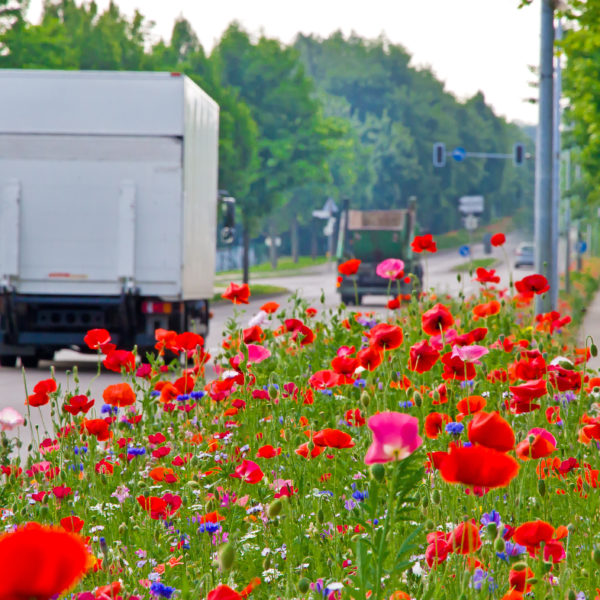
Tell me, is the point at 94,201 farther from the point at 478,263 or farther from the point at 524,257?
the point at 524,257

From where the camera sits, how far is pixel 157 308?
1382 cm

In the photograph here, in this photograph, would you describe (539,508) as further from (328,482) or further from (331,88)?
(331,88)

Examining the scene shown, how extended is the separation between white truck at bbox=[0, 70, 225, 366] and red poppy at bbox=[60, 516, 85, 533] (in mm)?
9997

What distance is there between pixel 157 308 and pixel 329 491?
9840mm

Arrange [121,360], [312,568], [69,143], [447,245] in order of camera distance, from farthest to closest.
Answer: [447,245] → [69,143] → [121,360] → [312,568]

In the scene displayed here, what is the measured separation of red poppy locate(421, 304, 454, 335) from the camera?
4.50 m

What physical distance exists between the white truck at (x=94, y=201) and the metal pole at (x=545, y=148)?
13.4 ft

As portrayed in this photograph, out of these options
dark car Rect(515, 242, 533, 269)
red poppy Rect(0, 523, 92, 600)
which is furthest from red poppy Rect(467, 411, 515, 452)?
dark car Rect(515, 242, 533, 269)

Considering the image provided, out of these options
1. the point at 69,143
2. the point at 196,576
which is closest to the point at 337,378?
the point at 196,576

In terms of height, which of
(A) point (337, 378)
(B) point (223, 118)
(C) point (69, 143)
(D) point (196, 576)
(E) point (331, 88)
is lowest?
(D) point (196, 576)

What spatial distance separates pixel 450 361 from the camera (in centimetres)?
425

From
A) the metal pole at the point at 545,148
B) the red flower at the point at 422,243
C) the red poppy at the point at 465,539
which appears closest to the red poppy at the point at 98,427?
the red poppy at the point at 465,539

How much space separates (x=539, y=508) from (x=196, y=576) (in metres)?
1.27

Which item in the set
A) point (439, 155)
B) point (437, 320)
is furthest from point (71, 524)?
point (439, 155)
